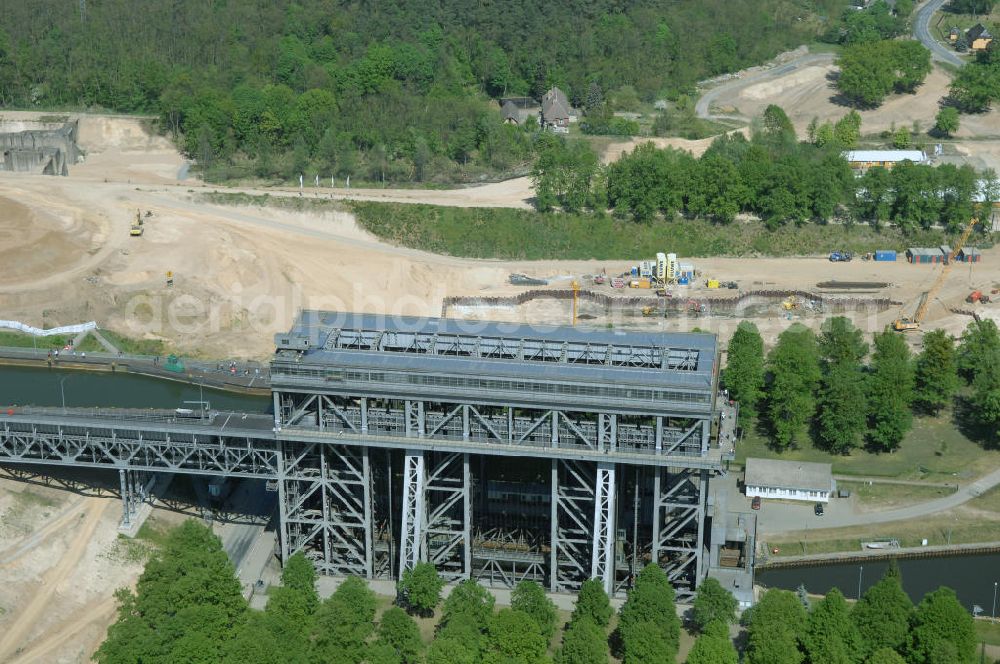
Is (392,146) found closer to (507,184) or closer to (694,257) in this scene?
(507,184)

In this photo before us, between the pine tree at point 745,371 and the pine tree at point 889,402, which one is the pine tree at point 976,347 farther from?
the pine tree at point 745,371

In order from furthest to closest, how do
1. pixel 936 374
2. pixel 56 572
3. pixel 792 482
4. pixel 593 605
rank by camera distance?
pixel 936 374 < pixel 792 482 < pixel 56 572 < pixel 593 605

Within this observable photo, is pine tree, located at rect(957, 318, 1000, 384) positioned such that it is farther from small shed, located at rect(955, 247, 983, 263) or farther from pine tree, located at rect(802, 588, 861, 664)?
pine tree, located at rect(802, 588, 861, 664)

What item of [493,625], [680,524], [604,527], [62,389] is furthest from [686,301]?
[493,625]

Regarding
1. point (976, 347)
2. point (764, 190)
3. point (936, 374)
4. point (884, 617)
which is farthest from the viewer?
point (764, 190)

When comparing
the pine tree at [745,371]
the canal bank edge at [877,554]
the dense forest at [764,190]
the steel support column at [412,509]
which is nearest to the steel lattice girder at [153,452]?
the steel support column at [412,509]

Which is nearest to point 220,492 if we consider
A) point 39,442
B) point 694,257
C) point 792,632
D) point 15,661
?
point 39,442

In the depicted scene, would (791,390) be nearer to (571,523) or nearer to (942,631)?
(571,523)
